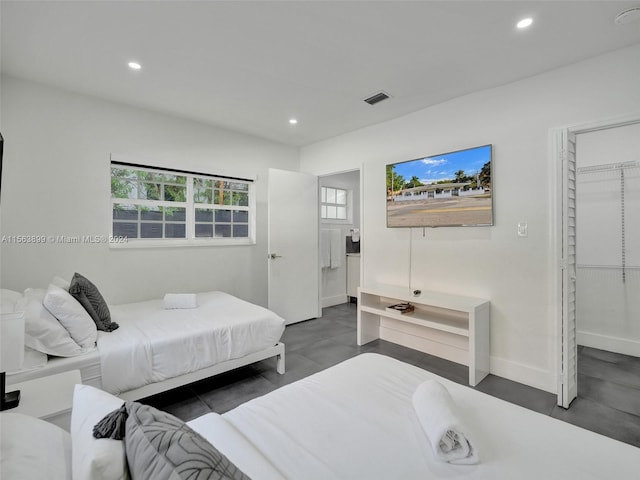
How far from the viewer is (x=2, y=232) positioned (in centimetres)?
276

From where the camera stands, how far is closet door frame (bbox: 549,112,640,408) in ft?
7.88

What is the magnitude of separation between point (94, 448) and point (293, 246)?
12.3ft

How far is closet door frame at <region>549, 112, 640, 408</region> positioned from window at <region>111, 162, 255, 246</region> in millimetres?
3526

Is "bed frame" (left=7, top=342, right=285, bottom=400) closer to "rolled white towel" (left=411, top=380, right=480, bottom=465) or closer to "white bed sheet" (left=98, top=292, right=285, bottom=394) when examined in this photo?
"white bed sheet" (left=98, top=292, right=285, bottom=394)

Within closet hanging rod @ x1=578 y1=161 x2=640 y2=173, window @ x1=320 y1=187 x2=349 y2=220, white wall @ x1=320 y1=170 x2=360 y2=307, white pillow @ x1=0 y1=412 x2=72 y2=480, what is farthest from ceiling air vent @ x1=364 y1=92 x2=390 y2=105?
white pillow @ x1=0 y1=412 x2=72 y2=480

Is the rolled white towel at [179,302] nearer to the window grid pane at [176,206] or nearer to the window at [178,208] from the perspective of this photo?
the window at [178,208]

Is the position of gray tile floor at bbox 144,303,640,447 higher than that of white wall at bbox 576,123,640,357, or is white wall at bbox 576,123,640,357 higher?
white wall at bbox 576,123,640,357

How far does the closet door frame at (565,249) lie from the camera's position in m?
2.40

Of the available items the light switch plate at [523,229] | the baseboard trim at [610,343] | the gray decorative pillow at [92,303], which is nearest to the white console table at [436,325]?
the light switch plate at [523,229]

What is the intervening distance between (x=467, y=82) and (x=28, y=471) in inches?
139

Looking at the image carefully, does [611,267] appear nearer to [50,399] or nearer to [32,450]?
[32,450]

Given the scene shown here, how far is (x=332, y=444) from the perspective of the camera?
3.66 ft

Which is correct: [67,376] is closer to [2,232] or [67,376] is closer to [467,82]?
[2,232]

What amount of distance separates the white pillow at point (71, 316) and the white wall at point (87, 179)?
3.81 feet
